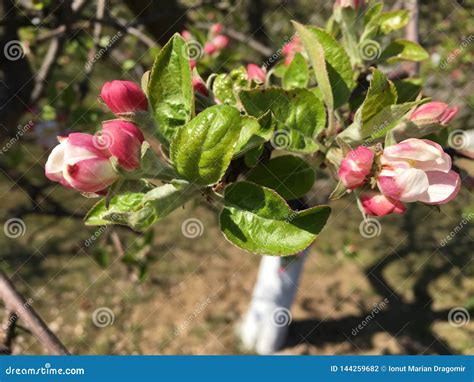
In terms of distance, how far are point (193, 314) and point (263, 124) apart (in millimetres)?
2409

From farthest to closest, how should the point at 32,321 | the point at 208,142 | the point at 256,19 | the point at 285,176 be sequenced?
the point at 256,19 → the point at 32,321 → the point at 285,176 → the point at 208,142

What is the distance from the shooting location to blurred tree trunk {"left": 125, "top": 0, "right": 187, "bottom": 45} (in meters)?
1.50

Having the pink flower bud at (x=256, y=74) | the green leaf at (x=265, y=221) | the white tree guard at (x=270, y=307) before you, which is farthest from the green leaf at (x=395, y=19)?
the white tree guard at (x=270, y=307)

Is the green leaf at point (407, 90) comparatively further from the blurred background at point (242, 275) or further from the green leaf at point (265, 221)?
the blurred background at point (242, 275)

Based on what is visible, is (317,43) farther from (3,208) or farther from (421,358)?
(3,208)

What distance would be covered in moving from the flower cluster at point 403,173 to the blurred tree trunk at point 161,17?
1038 mm

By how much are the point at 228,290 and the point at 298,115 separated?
2.73 m

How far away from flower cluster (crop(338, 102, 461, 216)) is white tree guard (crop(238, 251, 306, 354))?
1.71 m

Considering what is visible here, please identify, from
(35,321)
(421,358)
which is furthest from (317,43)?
(421,358)

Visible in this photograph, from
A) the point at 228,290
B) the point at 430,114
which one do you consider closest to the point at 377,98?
the point at 430,114

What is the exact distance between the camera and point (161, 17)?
4.79 feet

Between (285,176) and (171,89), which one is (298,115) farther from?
(171,89)

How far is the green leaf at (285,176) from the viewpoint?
2.43 ft

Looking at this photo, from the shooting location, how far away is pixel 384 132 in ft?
2.35
